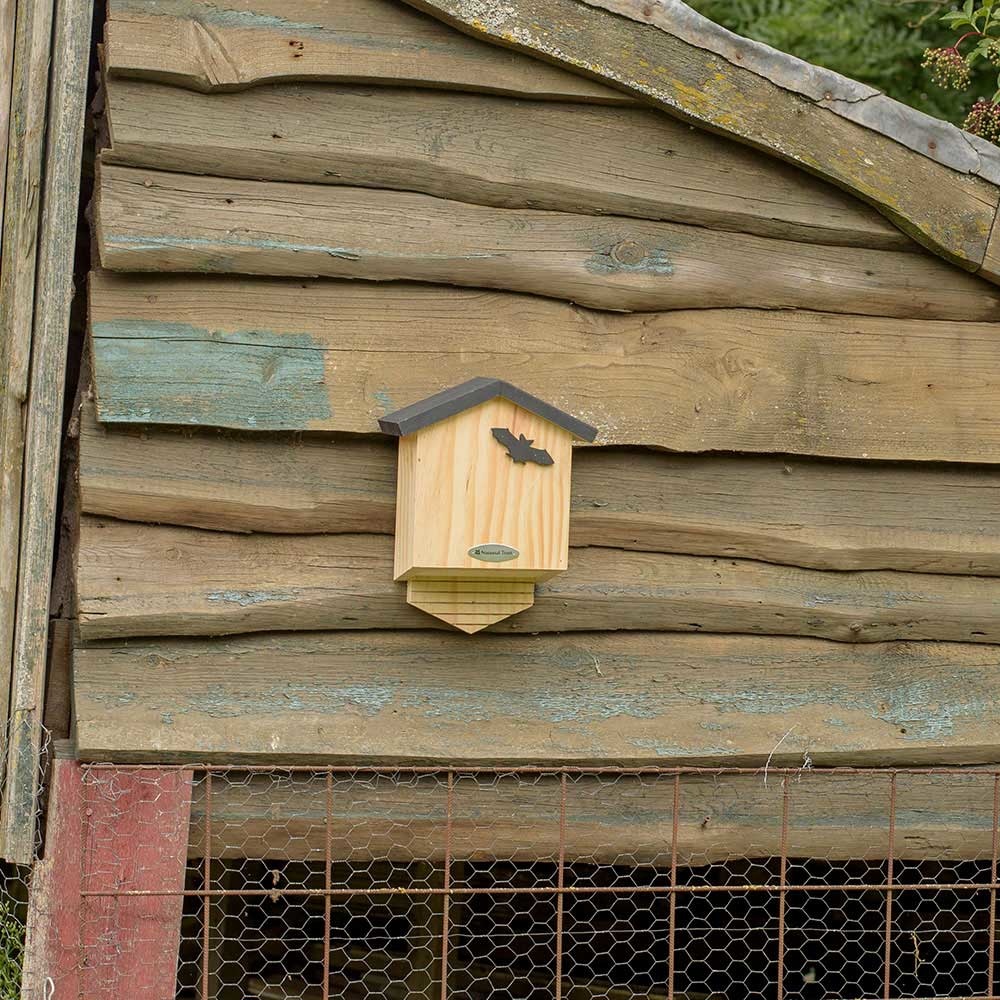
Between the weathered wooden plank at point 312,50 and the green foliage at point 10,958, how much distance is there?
193cm

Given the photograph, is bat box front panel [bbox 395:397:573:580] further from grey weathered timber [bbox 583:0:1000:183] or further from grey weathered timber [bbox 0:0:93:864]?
grey weathered timber [bbox 583:0:1000:183]

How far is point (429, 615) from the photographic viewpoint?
10.0 ft

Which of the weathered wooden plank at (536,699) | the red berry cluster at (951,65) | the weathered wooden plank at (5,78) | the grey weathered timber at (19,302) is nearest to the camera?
the weathered wooden plank at (536,699)

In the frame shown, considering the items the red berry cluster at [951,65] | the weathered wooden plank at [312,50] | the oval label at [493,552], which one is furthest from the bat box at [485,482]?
the red berry cluster at [951,65]

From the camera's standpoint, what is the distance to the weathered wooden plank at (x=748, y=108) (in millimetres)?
3008

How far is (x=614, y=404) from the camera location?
3.09 metres

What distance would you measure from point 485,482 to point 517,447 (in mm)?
95

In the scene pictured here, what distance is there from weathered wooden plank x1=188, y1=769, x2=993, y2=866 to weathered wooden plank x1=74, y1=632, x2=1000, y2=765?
8 centimetres

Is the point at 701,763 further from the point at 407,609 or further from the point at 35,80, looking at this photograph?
the point at 35,80

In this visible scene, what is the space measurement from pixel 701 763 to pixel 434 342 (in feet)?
3.60

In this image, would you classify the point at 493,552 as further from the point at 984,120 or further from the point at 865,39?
the point at 865,39

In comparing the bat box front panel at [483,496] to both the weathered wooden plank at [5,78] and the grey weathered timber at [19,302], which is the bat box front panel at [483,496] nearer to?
the grey weathered timber at [19,302]

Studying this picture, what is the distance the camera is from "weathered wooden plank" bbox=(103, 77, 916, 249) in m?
2.92

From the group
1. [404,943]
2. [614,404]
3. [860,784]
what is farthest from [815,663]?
[404,943]
